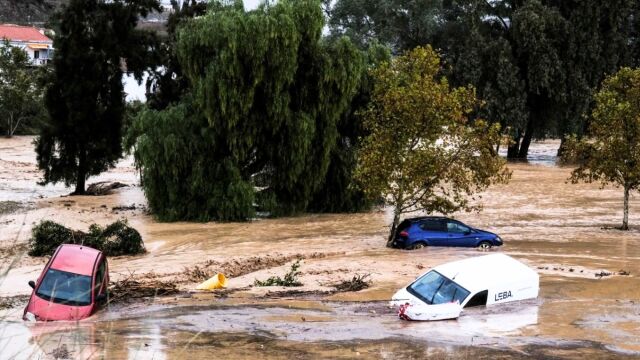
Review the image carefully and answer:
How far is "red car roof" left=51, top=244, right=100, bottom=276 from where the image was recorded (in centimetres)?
1594

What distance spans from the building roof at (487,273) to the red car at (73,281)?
770 centimetres

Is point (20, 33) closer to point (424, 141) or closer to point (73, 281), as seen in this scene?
point (424, 141)

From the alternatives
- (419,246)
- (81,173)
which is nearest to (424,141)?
(419,246)

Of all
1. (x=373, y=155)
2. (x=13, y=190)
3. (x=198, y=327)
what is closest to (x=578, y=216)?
(x=373, y=155)

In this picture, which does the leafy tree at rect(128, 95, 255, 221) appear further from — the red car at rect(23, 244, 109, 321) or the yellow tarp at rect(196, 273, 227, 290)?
the red car at rect(23, 244, 109, 321)

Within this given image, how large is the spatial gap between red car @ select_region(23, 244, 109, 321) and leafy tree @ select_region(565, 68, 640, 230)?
22781mm

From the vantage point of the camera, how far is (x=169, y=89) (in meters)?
43.9

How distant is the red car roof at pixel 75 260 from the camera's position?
52.3 ft

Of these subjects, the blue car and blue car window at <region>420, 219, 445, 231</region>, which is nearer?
the blue car

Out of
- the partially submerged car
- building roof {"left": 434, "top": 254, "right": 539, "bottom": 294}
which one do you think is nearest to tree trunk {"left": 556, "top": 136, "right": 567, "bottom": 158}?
building roof {"left": 434, "top": 254, "right": 539, "bottom": 294}

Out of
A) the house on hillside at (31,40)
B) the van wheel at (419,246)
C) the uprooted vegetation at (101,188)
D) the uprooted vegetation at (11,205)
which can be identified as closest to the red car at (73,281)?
the van wheel at (419,246)

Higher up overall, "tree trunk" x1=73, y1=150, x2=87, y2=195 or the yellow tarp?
"tree trunk" x1=73, y1=150, x2=87, y2=195

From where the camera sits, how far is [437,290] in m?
17.5

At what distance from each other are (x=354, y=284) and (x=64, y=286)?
864cm
